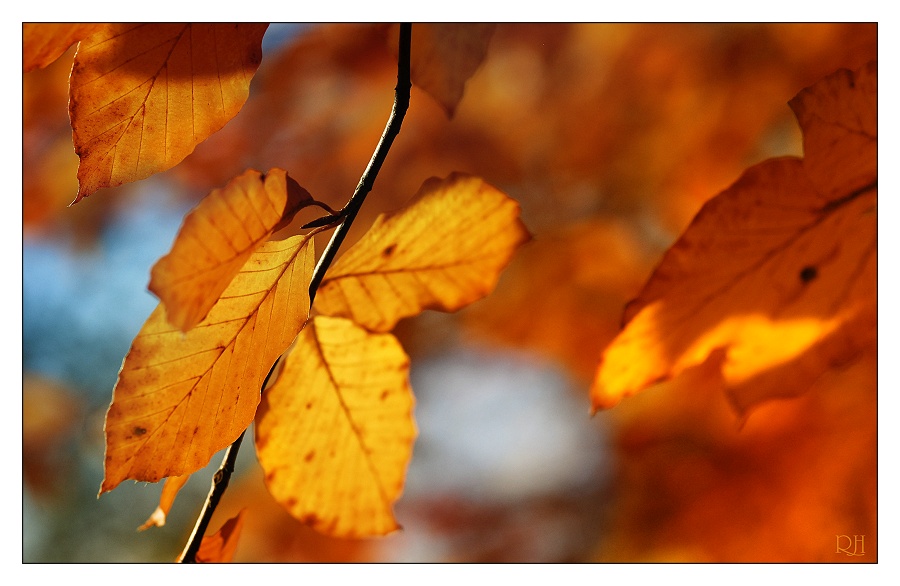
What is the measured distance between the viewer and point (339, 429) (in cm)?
63

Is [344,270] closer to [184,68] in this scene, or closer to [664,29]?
[184,68]

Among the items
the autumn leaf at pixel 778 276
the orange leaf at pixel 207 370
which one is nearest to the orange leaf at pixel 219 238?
the orange leaf at pixel 207 370

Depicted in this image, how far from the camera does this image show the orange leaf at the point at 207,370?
598 mm

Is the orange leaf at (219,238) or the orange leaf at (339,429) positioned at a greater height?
the orange leaf at (219,238)

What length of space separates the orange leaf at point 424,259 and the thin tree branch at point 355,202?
0.08ft

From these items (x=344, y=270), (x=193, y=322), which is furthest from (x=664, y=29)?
(x=193, y=322)

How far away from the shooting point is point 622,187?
2.14 feet

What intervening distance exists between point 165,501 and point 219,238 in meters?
0.26

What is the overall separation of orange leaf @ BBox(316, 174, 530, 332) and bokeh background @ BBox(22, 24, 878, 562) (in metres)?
0.02

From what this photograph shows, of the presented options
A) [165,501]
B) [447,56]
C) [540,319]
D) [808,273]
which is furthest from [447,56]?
[165,501]

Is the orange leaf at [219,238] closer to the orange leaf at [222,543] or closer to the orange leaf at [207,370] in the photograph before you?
the orange leaf at [207,370]

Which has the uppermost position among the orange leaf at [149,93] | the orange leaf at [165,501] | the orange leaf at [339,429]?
the orange leaf at [149,93]

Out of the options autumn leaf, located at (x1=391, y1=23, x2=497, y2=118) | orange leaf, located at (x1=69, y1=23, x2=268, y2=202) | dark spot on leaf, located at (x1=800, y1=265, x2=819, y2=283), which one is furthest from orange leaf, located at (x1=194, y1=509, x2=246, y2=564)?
dark spot on leaf, located at (x1=800, y1=265, x2=819, y2=283)
